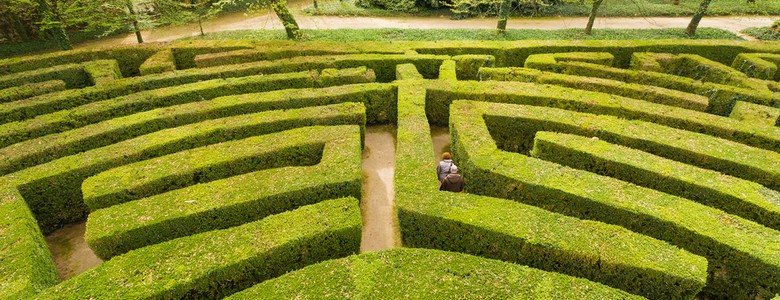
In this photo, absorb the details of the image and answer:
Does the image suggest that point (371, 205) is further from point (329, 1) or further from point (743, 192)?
point (329, 1)

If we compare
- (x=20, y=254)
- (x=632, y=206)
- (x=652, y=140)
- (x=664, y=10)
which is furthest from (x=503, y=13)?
(x=20, y=254)

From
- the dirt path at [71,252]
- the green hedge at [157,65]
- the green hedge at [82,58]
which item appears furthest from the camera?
the green hedge at [82,58]

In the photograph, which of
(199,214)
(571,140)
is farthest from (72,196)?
(571,140)

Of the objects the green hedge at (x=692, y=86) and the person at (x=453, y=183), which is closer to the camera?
the person at (x=453, y=183)

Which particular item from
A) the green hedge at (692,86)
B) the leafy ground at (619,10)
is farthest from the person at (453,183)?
the leafy ground at (619,10)

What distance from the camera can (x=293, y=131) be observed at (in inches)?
510

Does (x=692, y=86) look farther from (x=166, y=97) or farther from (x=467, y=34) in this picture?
(x=166, y=97)

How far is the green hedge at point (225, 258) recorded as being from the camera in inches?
305

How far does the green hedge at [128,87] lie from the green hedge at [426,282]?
11078mm

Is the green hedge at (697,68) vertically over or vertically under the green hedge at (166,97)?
over

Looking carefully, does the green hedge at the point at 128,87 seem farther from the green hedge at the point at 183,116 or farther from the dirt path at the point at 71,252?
the dirt path at the point at 71,252

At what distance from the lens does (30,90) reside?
53.6ft

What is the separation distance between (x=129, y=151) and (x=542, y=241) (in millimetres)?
12250

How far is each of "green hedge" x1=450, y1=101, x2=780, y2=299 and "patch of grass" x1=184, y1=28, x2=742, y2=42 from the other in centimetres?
1432
